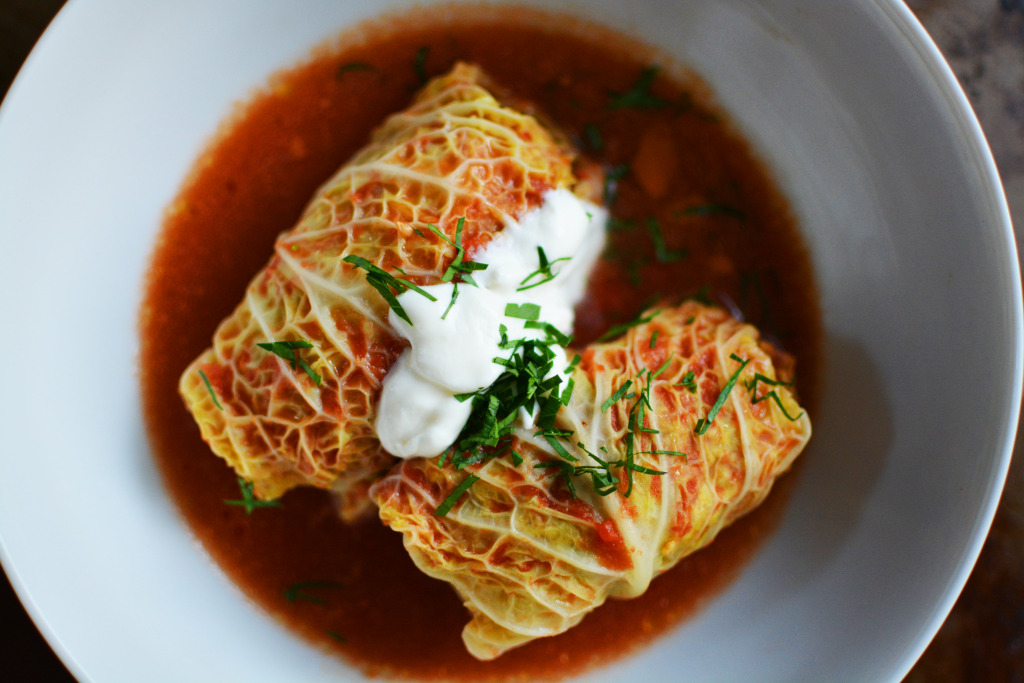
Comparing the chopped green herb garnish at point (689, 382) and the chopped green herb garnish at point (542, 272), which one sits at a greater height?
the chopped green herb garnish at point (542, 272)

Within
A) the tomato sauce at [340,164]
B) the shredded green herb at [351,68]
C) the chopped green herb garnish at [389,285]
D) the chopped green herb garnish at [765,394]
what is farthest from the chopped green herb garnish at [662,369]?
the shredded green herb at [351,68]

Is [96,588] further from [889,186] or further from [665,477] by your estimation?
[889,186]

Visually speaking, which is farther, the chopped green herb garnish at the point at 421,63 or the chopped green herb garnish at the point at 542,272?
the chopped green herb garnish at the point at 421,63

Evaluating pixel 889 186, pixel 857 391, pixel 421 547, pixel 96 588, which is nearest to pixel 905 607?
pixel 857 391

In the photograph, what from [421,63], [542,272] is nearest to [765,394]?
[542,272]

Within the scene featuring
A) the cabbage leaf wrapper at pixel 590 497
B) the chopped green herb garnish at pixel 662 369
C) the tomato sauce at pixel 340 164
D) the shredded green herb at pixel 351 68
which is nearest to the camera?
the cabbage leaf wrapper at pixel 590 497

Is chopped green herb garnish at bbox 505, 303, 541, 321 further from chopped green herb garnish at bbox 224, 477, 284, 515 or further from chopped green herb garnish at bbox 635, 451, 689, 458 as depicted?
chopped green herb garnish at bbox 224, 477, 284, 515

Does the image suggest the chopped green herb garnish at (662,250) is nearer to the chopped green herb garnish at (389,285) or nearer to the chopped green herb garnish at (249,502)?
the chopped green herb garnish at (389,285)
